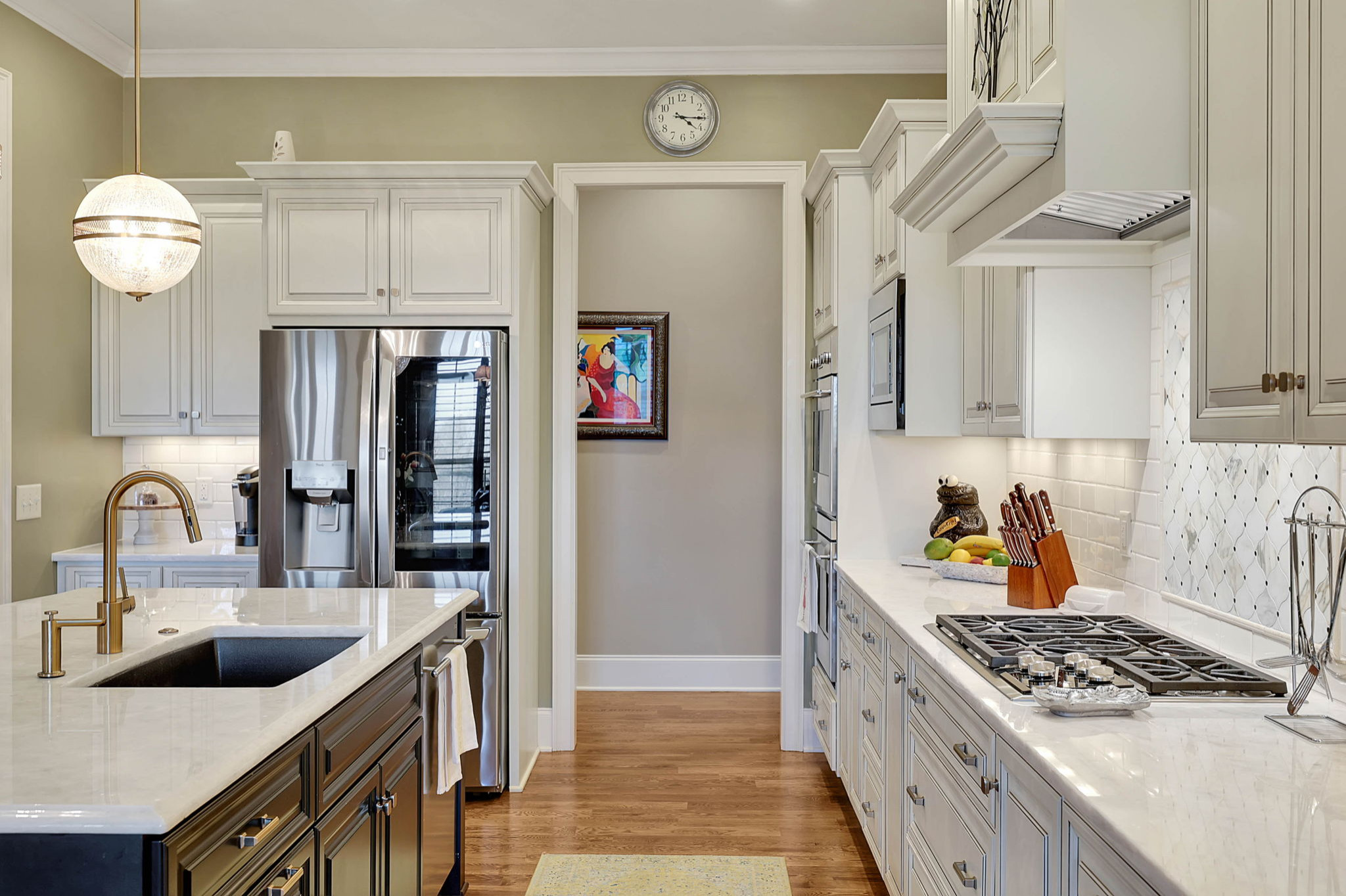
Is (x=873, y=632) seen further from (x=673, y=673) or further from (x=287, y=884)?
(x=673, y=673)

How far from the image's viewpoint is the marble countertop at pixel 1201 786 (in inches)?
41.4

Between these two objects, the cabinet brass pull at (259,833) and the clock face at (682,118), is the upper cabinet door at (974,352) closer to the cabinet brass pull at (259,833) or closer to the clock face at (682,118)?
the clock face at (682,118)

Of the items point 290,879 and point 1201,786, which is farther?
point 290,879

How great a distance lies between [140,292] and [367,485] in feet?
3.99

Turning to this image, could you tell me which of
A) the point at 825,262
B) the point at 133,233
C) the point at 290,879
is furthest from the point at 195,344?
the point at 290,879

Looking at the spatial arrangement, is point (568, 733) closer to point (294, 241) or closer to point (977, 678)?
point (294, 241)

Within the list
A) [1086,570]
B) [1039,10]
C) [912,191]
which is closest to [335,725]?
[912,191]

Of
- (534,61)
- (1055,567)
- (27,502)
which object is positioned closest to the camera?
(1055,567)

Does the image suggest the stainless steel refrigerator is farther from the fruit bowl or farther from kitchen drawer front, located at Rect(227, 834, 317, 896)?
kitchen drawer front, located at Rect(227, 834, 317, 896)

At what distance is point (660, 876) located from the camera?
2.99m

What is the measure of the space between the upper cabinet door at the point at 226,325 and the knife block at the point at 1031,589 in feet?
10.2

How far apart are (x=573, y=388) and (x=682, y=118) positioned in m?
1.29

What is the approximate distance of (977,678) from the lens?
1.86 metres

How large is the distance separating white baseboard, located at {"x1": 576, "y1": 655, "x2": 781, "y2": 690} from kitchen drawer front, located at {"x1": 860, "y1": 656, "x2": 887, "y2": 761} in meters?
2.14
